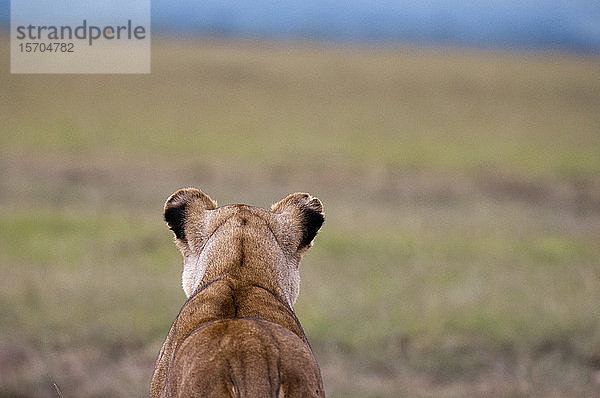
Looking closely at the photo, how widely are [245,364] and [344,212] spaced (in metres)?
15.2

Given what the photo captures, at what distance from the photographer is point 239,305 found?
444cm

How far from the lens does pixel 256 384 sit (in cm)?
383

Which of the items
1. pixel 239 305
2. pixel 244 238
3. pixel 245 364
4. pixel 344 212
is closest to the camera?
pixel 245 364

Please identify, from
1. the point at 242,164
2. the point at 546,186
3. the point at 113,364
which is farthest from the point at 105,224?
the point at 546,186

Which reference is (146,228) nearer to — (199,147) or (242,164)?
(242,164)

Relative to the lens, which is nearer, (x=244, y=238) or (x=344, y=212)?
(x=244, y=238)

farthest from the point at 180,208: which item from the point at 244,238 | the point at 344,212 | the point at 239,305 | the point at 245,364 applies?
the point at 344,212

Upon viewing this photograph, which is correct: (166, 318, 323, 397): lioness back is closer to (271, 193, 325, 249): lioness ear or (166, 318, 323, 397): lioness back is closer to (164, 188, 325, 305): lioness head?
(164, 188, 325, 305): lioness head

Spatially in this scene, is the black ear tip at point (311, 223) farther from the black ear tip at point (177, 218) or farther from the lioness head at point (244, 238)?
the black ear tip at point (177, 218)

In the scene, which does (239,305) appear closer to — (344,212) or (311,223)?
(311,223)

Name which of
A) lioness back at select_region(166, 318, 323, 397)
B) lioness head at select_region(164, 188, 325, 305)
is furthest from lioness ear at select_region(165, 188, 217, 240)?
lioness back at select_region(166, 318, 323, 397)

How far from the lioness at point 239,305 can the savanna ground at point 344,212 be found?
463 centimetres

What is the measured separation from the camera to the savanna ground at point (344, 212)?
10734mm

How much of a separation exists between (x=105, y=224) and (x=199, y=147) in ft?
34.6
